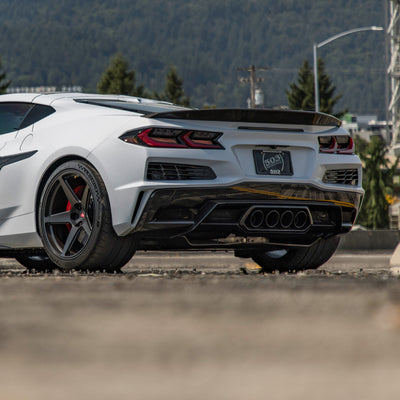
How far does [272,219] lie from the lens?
21.2ft

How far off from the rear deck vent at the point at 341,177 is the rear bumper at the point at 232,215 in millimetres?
111

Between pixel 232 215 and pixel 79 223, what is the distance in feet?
3.35

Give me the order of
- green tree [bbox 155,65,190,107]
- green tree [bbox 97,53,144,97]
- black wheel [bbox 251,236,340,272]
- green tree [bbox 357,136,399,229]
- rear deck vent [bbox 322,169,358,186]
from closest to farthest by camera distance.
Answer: rear deck vent [bbox 322,169,358,186], black wheel [bbox 251,236,340,272], green tree [bbox 357,136,399,229], green tree [bbox 97,53,144,97], green tree [bbox 155,65,190,107]

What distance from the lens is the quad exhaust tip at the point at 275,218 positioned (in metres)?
6.35

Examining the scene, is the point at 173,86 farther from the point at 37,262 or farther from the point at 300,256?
the point at 300,256

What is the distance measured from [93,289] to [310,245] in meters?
2.67

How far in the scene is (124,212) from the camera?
606 centimetres

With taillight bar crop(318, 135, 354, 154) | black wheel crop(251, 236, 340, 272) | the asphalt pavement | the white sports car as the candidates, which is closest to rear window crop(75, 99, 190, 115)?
the white sports car

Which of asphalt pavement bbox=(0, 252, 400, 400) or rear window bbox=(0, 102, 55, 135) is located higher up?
rear window bbox=(0, 102, 55, 135)

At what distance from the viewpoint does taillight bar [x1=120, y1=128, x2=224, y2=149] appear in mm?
6137

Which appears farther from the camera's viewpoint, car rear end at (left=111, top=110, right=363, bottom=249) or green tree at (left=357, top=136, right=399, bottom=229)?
green tree at (left=357, top=136, right=399, bottom=229)

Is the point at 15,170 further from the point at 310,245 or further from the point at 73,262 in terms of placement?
the point at 310,245

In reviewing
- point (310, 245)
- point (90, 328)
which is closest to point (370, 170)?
point (310, 245)

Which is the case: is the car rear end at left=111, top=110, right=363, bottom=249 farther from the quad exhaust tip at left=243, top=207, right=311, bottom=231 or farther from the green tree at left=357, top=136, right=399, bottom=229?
the green tree at left=357, top=136, right=399, bottom=229
